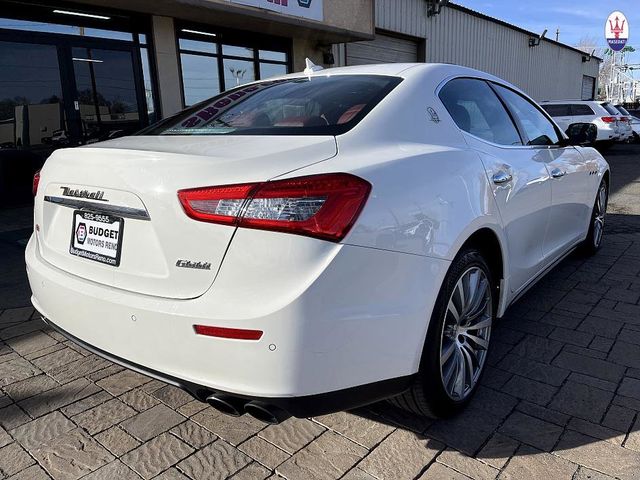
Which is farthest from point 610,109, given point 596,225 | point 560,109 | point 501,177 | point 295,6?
point 501,177

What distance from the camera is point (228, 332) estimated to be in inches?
68.7

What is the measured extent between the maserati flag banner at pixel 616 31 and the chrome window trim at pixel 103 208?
32.2m

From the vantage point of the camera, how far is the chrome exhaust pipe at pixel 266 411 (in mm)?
1790

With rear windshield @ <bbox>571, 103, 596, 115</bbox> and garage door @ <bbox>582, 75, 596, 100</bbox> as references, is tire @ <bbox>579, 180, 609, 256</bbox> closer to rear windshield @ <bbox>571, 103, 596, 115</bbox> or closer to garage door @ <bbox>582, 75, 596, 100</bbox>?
rear windshield @ <bbox>571, 103, 596, 115</bbox>

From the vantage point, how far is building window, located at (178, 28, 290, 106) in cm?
948

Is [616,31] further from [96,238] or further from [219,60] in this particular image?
[96,238]

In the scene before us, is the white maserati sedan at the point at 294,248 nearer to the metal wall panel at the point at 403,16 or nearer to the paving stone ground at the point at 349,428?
the paving stone ground at the point at 349,428

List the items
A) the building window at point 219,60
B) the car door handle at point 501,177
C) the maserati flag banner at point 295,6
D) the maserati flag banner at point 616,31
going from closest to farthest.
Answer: the car door handle at point 501,177 < the maserati flag banner at point 295,6 < the building window at point 219,60 < the maserati flag banner at point 616,31

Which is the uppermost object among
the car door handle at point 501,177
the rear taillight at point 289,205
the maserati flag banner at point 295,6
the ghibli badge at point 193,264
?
the maserati flag banner at point 295,6

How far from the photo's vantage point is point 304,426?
2.41 m

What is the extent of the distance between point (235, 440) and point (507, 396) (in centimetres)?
134

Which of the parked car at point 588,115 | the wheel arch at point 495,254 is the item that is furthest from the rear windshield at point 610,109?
the wheel arch at point 495,254

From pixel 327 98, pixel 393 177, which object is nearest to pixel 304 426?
pixel 393 177

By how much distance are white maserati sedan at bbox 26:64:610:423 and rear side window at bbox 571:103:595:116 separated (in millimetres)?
16394
